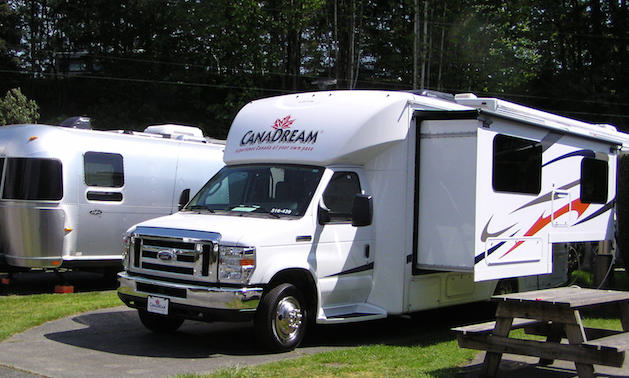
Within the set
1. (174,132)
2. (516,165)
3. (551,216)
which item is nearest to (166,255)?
(516,165)

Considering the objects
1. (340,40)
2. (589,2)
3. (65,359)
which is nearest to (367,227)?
(65,359)

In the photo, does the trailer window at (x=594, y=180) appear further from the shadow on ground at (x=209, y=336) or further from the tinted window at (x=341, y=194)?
the tinted window at (x=341, y=194)

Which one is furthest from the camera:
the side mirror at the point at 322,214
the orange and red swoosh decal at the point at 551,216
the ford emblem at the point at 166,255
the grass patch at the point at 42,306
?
the orange and red swoosh decal at the point at 551,216

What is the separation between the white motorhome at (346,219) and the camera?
26.0 ft

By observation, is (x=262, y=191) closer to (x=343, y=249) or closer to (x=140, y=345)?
(x=343, y=249)

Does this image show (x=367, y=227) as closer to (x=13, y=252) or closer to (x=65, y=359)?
(x=65, y=359)

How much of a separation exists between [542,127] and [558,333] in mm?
3363

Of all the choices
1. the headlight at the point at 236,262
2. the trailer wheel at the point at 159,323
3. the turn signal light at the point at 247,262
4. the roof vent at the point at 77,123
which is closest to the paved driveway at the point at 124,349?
the trailer wheel at the point at 159,323

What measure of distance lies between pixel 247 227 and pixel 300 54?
2848 centimetres

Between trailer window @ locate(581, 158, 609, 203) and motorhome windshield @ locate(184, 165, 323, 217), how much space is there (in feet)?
15.4

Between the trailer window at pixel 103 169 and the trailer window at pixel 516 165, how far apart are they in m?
6.99

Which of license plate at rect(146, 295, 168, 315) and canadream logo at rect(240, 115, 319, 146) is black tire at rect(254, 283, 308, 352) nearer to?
license plate at rect(146, 295, 168, 315)

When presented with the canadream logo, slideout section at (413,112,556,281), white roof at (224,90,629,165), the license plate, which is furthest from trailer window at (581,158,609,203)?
the license plate

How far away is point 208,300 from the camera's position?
25.3ft
